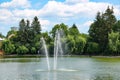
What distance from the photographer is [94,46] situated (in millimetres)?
102312

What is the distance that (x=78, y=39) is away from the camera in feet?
353

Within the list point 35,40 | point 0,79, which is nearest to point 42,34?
point 35,40

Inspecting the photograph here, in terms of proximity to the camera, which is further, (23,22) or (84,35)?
(23,22)

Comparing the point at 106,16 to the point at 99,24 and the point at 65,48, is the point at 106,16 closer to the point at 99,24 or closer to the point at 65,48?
the point at 99,24

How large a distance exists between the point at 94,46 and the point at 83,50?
535 centimetres

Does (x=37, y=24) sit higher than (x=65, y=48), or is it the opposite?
(x=37, y=24)

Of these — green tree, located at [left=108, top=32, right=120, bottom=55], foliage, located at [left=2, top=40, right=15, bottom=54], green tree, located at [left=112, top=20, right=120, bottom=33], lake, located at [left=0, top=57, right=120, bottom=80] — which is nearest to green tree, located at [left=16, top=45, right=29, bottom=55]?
foliage, located at [left=2, top=40, right=15, bottom=54]

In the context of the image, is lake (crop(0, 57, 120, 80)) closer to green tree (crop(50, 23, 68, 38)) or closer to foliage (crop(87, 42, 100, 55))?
foliage (crop(87, 42, 100, 55))

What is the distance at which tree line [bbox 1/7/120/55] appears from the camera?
102 m

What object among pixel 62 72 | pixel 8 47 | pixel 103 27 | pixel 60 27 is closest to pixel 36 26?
pixel 60 27

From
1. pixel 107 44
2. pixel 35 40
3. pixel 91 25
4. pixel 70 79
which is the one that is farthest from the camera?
pixel 35 40

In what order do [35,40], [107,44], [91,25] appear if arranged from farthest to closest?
[35,40] → [91,25] → [107,44]

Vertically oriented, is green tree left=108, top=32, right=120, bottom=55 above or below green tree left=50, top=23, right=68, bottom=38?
below

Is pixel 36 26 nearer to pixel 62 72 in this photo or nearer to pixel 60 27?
pixel 60 27
